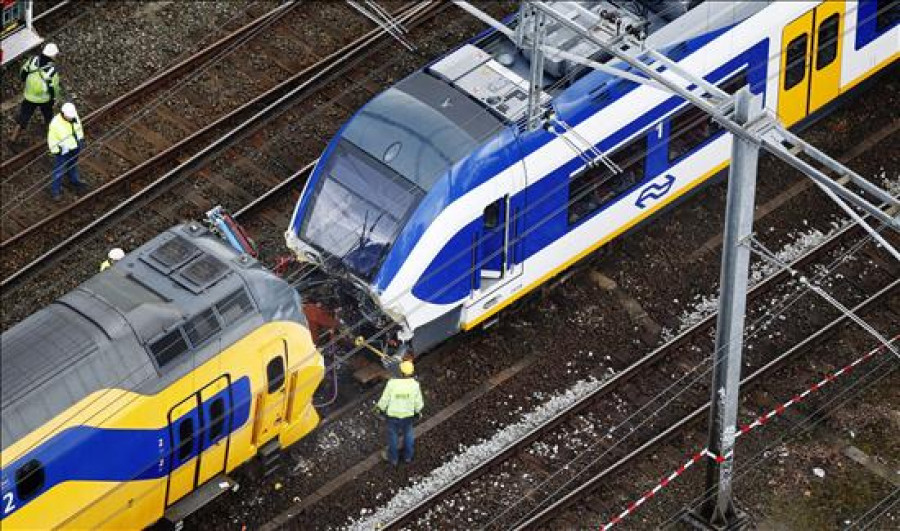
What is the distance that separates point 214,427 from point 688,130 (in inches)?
292

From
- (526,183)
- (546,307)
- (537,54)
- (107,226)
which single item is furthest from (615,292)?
(107,226)

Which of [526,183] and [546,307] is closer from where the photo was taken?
[526,183]

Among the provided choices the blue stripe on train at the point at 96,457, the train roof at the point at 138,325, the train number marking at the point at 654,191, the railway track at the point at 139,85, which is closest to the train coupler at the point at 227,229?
the train roof at the point at 138,325

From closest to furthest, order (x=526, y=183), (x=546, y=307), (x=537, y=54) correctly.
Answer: (x=537, y=54) → (x=526, y=183) → (x=546, y=307)

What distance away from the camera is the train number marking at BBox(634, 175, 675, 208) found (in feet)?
86.3

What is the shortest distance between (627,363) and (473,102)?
12.2ft

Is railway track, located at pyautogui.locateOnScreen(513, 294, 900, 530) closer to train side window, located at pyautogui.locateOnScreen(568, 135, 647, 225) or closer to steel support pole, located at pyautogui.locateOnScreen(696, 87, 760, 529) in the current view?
steel support pole, located at pyautogui.locateOnScreen(696, 87, 760, 529)

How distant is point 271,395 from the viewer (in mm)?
23156

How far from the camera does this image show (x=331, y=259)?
2483 centimetres

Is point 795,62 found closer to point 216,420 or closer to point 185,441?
point 216,420

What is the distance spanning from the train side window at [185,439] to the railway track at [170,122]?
5703 millimetres

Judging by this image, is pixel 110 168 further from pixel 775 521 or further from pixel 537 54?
pixel 775 521

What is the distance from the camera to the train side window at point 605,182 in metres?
25.5

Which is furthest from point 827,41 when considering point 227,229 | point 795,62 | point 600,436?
point 227,229
